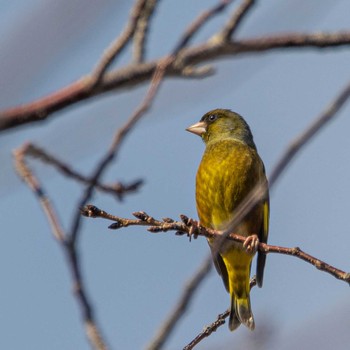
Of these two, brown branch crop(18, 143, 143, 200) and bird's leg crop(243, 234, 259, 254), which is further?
bird's leg crop(243, 234, 259, 254)

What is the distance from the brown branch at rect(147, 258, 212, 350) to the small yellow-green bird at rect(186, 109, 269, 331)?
4.10m

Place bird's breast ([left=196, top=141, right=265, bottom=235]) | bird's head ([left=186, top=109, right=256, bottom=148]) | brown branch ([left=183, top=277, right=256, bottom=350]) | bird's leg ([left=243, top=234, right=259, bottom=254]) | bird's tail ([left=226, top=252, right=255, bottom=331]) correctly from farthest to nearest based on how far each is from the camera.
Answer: bird's head ([left=186, top=109, right=256, bottom=148])
bird's breast ([left=196, top=141, right=265, bottom=235])
bird's tail ([left=226, top=252, right=255, bottom=331])
bird's leg ([left=243, top=234, right=259, bottom=254])
brown branch ([left=183, top=277, right=256, bottom=350])

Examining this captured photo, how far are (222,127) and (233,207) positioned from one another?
5.45 feet

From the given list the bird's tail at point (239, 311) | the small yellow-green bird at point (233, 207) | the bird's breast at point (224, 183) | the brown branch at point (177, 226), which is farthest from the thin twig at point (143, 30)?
the bird's breast at point (224, 183)

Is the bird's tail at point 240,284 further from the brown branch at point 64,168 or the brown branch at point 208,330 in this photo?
the brown branch at point 64,168

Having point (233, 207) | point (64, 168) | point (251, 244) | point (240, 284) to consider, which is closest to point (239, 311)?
point (240, 284)

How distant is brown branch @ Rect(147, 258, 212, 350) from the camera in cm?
154

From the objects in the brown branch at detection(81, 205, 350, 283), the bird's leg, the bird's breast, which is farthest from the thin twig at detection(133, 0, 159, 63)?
the bird's breast

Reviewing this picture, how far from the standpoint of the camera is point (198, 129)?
7777 millimetres

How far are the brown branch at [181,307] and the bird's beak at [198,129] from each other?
615 cm

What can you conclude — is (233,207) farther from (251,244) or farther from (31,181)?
(31,181)

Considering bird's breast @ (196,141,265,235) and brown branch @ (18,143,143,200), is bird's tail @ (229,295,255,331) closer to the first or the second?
bird's breast @ (196,141,265,235)

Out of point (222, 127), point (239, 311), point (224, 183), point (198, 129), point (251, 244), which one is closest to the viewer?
point (251, 244)

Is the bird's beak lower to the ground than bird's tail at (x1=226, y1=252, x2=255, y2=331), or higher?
higher
